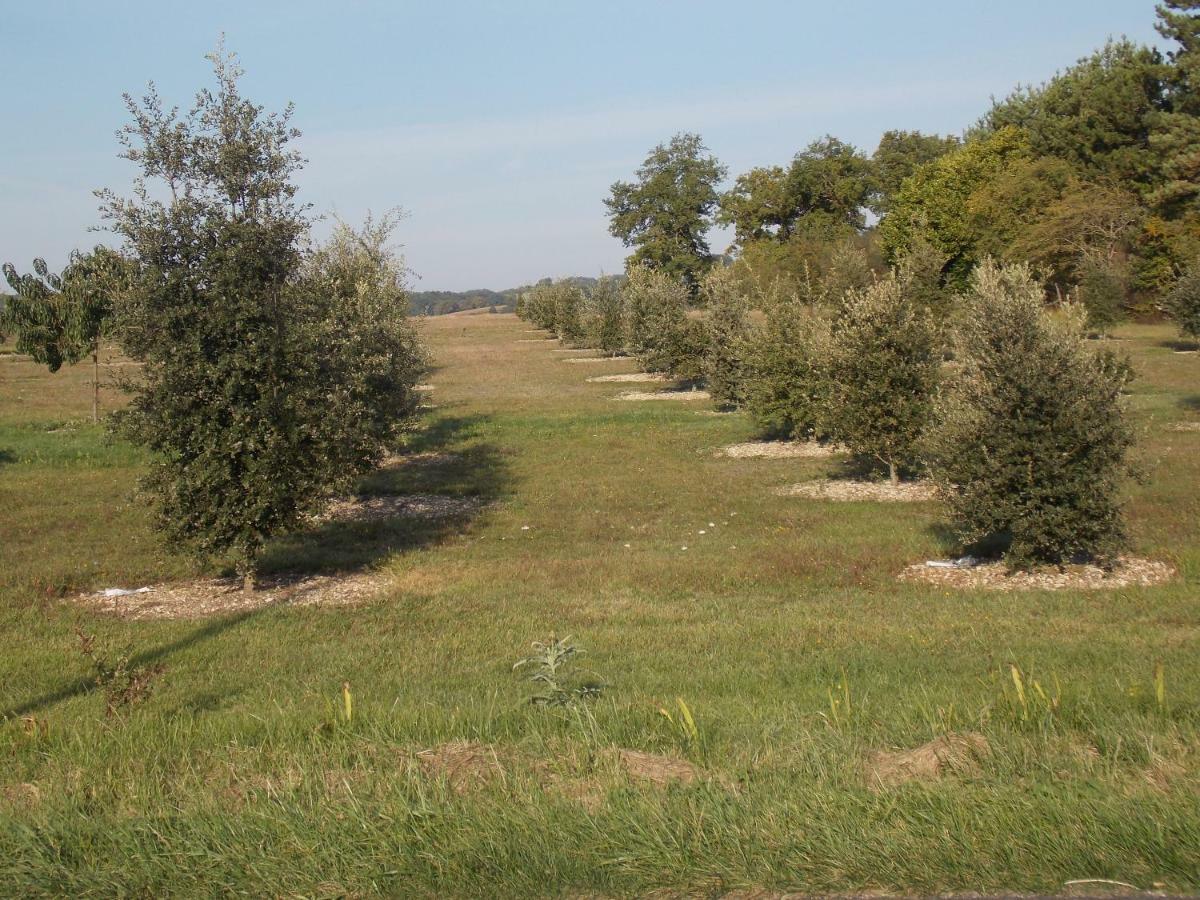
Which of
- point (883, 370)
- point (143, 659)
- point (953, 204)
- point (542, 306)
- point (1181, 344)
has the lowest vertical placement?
point (143, 659)

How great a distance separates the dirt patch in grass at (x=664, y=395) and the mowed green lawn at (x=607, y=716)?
766 inches

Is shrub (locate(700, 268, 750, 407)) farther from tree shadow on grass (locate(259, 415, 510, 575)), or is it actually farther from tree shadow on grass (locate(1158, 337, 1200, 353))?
tree shadow on grass (locate(1158, 337, 1200, 353))

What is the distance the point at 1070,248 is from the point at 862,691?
151 ft

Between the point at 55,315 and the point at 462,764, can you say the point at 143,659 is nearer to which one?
the point at 462,764

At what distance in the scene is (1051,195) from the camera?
1986 inches

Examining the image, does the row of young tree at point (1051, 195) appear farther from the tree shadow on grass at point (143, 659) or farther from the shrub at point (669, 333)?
the tree shadow on grass at point (143, 659)

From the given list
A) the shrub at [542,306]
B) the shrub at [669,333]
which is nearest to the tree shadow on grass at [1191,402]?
the shrub at [669,333]

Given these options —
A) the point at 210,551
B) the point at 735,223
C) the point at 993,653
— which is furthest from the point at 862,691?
the point at 735,223

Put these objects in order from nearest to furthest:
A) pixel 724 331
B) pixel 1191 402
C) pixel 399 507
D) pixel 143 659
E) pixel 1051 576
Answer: pixel 143 659, pixel 1051 576, pixel 399 507, pixel 1191 402, pixel 724 331

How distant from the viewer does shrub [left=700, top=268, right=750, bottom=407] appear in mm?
29828

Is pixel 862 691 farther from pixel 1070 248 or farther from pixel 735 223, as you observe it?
pixel 735 223

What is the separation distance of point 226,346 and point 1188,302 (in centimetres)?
3180

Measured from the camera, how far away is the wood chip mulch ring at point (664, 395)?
36.0m

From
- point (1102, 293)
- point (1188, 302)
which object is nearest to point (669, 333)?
point (1188, 302)
